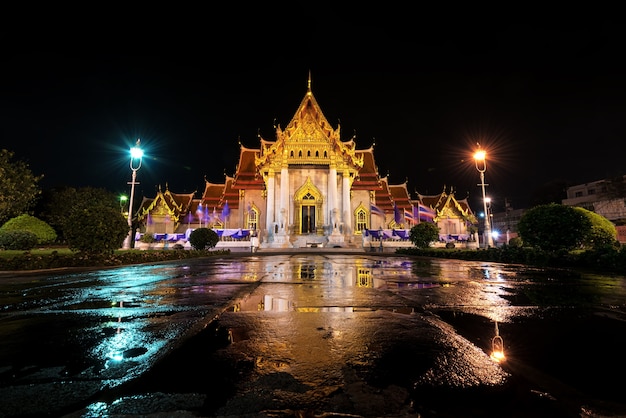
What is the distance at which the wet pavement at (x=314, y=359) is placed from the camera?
1367 millimetres

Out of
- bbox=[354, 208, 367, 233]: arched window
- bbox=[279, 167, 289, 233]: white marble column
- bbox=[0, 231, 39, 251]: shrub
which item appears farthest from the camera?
bbox=[354, 208, 367, 233]: arched window

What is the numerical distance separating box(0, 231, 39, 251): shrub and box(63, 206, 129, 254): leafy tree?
1208 centimetres

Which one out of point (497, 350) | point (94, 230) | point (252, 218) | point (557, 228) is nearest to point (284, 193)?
point (252, 218)

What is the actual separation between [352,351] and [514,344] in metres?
1.15

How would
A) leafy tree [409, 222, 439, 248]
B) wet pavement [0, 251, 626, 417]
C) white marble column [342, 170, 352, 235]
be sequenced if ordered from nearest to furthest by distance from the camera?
wet pavement [0, 251, 626, 417] → leafy tree [409, 222, 439, 248] → white marble column [342, 170, 352, 235]

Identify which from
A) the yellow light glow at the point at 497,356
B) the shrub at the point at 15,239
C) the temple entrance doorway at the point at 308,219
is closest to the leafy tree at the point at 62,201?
the shrub at the point at 15,239

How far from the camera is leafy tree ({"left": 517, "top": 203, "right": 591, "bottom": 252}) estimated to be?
42.4 ft

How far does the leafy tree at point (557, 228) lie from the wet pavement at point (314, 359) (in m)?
11.3

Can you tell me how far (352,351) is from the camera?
2076 mm

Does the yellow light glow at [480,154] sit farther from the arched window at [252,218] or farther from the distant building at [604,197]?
the distant building at [604,197]

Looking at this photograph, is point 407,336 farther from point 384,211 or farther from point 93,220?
point 384,211

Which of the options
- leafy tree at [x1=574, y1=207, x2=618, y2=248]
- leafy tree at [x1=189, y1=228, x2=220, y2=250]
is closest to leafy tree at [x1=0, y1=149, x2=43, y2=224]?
leafy tree at [x1=189, y1=228, x2=220, y2=250]

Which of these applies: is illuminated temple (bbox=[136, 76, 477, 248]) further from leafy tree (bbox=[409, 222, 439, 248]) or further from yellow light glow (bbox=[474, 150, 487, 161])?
yellow light glow (bbox=[474, 150, 487, 161])

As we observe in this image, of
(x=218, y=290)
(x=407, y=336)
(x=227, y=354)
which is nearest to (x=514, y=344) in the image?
(x=407, y=336)
